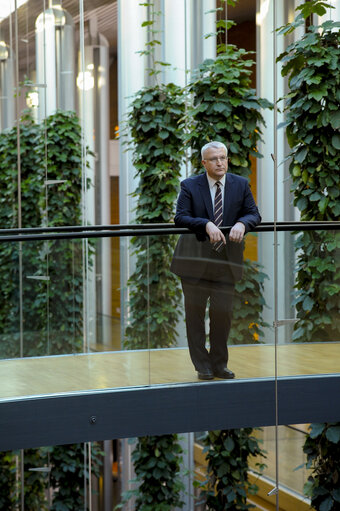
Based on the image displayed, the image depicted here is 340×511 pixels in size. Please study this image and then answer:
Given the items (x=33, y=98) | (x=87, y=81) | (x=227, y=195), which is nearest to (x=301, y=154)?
(x=227, y=195)

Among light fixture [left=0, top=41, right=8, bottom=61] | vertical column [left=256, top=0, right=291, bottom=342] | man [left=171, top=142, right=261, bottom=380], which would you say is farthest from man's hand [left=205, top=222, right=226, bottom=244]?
light fixture [left=0, top=41, right=8, bottom=61]

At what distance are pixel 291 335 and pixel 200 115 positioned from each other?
2.73 metres

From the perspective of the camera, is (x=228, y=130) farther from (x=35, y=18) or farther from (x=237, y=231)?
(x=35, y=18)

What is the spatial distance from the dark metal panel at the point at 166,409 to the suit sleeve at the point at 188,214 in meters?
1.13

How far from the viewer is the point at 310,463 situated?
6.96m

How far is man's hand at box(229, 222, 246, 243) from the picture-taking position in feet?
17.2

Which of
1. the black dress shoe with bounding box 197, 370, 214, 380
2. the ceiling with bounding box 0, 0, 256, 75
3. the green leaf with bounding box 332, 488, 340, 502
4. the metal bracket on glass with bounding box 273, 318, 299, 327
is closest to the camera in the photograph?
the black dress shoe with bounding box 197, 370, 214, 380

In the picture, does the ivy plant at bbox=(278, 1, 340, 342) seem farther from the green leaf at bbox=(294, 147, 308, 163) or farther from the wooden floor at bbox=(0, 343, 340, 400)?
the wooden floor at bbox=(0, 343, 340, 400)

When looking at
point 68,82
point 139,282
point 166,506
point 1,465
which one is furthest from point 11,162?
point 139,282

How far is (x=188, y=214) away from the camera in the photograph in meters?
5.34

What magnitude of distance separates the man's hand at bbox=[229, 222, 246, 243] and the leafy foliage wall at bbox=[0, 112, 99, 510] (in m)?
1.60

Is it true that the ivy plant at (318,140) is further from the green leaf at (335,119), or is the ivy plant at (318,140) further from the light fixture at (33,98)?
the light fixture at (33,98)

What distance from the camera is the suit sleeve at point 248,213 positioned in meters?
5.29

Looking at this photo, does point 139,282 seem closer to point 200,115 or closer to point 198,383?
point 198,383
